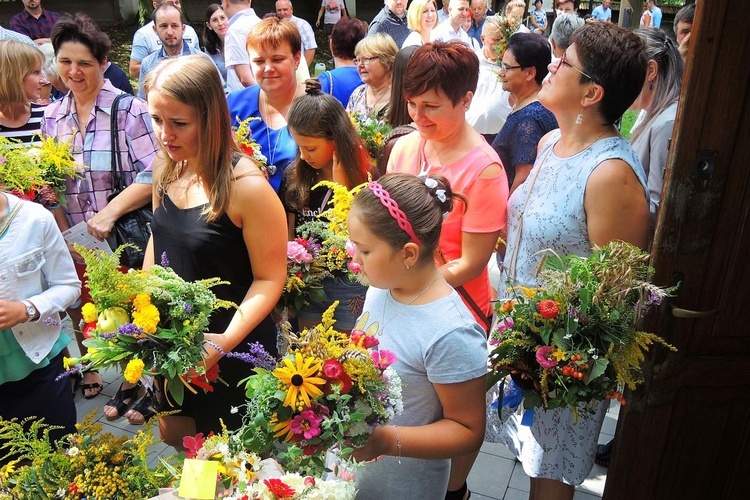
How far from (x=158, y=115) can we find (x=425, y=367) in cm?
138

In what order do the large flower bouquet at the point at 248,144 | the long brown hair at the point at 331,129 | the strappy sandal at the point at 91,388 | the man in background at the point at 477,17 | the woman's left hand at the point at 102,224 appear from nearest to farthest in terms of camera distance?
the long brown hair at the point at 331,129 → the large flower bouquet at the point at 248,144 → the woman's left hand at the point at 102,224 → the strappy sandal at the point at 91,388 → the man in background at the point at 477,17

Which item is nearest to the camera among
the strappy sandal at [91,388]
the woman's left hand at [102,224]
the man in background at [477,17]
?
the woman's left hand at [102,224]

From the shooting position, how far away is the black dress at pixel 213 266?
2482 millimetres

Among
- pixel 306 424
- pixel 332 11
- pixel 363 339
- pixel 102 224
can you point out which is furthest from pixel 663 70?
pixel 332 11

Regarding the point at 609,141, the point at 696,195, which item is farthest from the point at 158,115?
the point at 696,195

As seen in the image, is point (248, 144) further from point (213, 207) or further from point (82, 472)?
point (82, 472)

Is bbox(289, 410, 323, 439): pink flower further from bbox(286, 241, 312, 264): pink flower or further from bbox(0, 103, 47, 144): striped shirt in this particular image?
bbox(0, 103, 47, 144): striped shirt

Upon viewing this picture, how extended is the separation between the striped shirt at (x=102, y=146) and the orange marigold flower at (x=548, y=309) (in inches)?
106

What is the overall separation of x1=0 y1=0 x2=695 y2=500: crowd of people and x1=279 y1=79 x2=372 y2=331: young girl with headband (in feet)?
0.04

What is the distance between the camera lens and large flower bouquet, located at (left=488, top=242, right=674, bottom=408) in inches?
80.0

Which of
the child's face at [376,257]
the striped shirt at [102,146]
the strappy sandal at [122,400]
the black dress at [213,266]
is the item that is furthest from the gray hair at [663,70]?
the strappy sandal at [122,400]

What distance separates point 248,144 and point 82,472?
1.89 metres

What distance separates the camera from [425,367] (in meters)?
1.93

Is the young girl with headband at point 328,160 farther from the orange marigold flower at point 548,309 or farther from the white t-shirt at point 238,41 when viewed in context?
the white t-shirt at point 238,41
